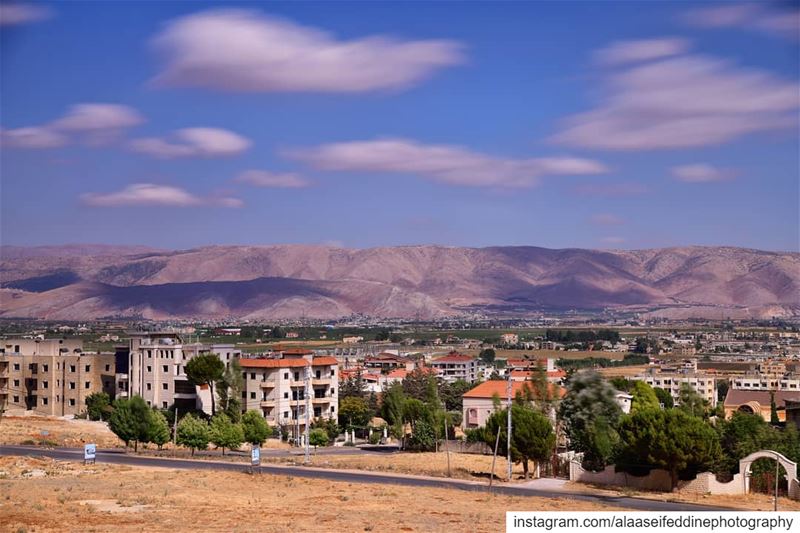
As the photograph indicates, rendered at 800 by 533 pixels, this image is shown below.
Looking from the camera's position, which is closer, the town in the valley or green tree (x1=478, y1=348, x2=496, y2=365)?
the town in the valley

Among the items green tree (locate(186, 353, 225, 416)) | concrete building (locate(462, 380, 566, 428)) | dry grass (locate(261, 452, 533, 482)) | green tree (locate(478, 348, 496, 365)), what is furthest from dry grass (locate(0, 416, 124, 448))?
green tree (locate(478, 348, 496, 365))

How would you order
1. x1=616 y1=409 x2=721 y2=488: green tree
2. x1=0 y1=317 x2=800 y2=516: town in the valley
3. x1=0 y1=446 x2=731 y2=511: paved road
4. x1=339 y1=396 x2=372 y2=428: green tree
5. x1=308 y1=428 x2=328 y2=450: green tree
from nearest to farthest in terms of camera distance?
x1=0 y1=446 x2=731 y2=511: paved road → x1=616 y1=409 x2=721 y2=488: green tree → x1=0 y1=317 x2=800 y2=516: town in the valley → x1=308 y1=428 x2=328 y2=450: green tree → x1=339 y1=396 x2=372 y2=428: green tree

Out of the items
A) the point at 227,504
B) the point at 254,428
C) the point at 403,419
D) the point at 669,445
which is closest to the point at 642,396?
the point at 403,419

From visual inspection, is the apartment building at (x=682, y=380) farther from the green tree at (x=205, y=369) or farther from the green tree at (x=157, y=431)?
the green tree at (x=157, y=431)

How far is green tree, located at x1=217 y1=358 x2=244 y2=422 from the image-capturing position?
61125mm

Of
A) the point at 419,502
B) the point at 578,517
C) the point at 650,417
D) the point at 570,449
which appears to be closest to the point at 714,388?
the point at 570,449

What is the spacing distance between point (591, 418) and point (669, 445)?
9.60 meters

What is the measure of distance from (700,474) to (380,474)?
41.8ft

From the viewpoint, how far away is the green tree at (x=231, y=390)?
6112cm

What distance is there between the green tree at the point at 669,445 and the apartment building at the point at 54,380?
45.2m

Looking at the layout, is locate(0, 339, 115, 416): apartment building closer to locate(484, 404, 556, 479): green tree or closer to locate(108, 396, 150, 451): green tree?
locate(108, 396, 150, 451): green tree

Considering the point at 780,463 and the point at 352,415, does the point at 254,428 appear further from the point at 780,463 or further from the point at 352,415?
the point at 780,463

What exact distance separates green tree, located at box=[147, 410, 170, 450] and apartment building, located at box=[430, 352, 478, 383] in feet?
233

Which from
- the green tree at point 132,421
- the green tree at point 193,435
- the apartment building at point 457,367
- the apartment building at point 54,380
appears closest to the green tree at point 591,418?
the green tree at point 193,435
